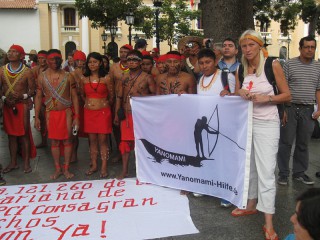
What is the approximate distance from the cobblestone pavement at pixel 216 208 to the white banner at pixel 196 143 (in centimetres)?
17

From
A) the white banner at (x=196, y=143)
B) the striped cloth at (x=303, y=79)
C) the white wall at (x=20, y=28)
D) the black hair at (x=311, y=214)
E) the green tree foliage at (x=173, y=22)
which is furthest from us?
the white wall at (x=20, y=28)

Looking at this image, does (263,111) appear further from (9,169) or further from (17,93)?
(9,169)

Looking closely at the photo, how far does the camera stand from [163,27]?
3070 centimetres

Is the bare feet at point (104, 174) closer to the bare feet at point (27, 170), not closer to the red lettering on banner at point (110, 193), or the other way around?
the red lettering on banner at point (110, 193)

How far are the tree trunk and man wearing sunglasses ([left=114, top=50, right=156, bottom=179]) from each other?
2.13m

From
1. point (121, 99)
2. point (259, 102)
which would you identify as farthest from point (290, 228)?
point (121, 99)

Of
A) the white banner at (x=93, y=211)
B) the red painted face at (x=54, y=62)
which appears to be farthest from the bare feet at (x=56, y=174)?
the red painted face at (x=54, y=62)

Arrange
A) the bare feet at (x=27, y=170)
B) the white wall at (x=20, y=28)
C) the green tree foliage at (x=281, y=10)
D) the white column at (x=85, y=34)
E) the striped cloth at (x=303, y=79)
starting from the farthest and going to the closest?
1. the white column at (x=85, y=34)
2. the white wall at (x=20, y=28)
3. the green tree foliage at (x=281, y=10)
4. the bare feet at (x=27, y=170)
5. the striped cloth at (x=303, y=79)

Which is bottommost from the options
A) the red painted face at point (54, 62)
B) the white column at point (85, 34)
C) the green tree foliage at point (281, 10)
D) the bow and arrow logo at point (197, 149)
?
the bow and arrow logo at point (197, 149)

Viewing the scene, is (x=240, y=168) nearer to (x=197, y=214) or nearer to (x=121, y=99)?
(x=197, y=214)

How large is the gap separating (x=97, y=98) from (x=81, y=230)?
2.07 meters

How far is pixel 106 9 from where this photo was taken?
848 inches

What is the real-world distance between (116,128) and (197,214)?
9.55 ft

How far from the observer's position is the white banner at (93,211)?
3559 millimetres
